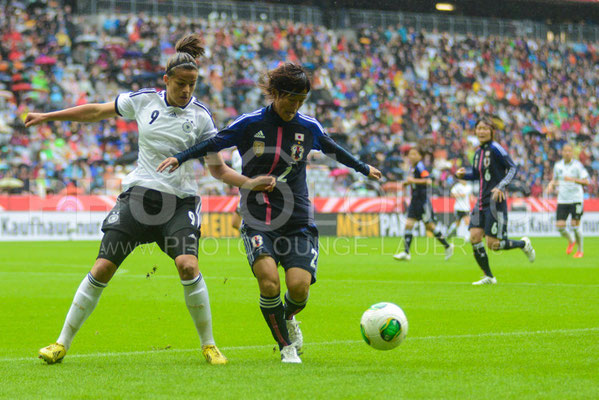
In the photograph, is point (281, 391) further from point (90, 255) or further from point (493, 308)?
point (90, 255)

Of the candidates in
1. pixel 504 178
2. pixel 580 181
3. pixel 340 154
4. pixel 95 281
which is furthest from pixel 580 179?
pixel 95 281

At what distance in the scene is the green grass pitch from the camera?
4867 mm

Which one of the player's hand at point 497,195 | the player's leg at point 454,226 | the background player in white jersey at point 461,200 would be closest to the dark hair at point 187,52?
the player's hand at point 497,195

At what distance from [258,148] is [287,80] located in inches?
21.8

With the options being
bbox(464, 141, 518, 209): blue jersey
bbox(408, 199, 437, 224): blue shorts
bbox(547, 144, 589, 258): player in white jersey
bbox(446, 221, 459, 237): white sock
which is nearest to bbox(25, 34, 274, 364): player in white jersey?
bbox(464, 141, 518, 209): blue jersey

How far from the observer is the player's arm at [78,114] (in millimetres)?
5977

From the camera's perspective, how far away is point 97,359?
19.9ft

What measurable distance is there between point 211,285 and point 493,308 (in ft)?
14.7

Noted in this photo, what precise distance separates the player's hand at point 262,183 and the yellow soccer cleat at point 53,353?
67.4 inches

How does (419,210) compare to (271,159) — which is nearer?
(271,159)

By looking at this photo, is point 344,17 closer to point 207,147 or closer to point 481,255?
point 481,255

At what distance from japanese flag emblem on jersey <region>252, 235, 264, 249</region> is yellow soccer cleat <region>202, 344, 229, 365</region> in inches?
30.8

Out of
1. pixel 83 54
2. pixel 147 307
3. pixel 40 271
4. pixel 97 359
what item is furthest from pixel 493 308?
pixel 83 54

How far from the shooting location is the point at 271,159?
612cm
